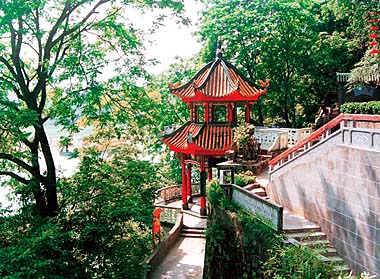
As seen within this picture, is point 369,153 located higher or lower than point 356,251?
higher

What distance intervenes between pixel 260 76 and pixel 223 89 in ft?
18.8

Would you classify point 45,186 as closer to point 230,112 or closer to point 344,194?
point 344,194

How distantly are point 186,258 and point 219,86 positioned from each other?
680cm

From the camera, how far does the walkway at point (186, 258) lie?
12160mm

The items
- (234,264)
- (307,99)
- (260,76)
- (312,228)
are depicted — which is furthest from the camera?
(307,99)

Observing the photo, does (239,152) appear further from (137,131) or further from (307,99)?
(307,99)

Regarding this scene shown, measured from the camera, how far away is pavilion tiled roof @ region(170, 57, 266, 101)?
15406mm

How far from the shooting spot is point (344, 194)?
756cm

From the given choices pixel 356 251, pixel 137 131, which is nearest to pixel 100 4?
pixel 137 131

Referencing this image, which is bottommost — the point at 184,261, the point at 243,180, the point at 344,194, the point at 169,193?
the point at 184,261

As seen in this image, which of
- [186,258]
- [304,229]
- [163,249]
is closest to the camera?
[304,229]

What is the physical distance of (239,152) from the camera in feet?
38.6

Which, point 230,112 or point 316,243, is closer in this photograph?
point 316,243

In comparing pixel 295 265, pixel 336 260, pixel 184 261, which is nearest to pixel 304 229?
pixel 336 260
